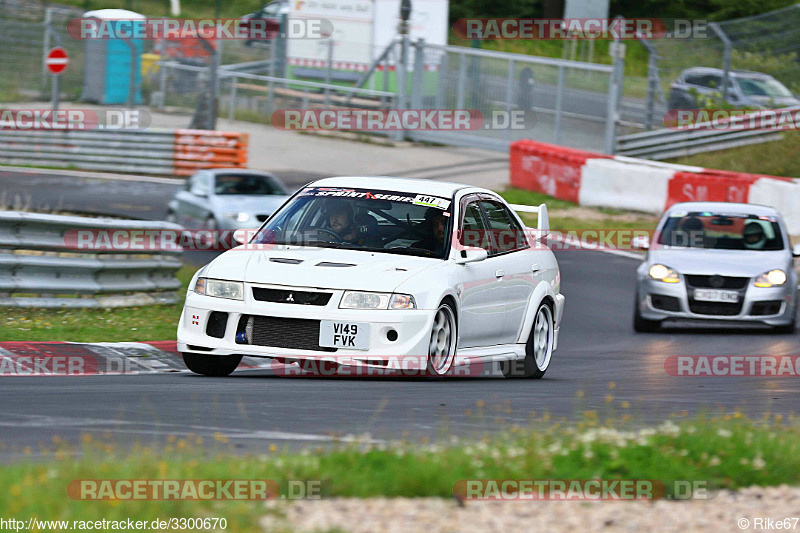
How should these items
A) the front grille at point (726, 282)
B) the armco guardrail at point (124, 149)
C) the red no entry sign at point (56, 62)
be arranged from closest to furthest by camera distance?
1. the front grille at point (726, 282)
2. the armco guardrail at point (124, 149)
3. the red no entry sign at point (56, 62)

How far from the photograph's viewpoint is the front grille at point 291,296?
28.8ft

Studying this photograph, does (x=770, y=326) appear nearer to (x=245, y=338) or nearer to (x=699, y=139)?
(x=245, y=338)

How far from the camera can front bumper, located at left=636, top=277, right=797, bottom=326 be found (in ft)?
46.7

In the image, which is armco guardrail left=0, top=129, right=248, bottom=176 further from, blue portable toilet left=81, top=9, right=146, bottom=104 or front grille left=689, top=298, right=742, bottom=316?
front grille left=689, top=298, right=742, bottom=316

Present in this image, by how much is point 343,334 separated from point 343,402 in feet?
2.85

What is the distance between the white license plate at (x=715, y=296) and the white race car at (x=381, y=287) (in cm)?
361

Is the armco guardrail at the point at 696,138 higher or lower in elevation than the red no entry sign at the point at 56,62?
lower

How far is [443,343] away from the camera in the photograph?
9305 mm

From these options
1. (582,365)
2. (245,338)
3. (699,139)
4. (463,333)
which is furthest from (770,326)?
(699,139)

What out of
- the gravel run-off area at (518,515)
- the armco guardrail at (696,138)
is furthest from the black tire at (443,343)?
the armco guardrail at (696,138)

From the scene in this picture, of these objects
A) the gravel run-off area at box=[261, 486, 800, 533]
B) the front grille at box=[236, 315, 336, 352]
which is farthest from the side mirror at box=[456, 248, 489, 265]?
the gravel run-off area at box=[261, 486, 800, 533]

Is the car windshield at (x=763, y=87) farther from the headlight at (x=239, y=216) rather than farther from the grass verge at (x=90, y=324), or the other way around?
the grass verge at (x=90, y=324)

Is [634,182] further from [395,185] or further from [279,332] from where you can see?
[279,332]

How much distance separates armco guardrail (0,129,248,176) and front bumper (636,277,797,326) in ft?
51.7
